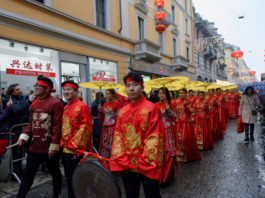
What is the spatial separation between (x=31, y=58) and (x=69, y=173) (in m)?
6.06

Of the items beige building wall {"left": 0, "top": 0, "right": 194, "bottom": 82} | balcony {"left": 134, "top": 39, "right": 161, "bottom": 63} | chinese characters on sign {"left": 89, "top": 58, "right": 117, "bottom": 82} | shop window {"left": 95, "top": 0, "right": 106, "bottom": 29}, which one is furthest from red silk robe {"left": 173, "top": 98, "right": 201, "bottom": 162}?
balcony {"left": 134, "top": 39, "right": 161, "bottom": 63}

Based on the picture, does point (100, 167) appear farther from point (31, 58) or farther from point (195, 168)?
point (31, 58)

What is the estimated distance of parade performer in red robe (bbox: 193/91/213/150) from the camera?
21.6ft

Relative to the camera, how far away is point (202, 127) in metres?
6.75

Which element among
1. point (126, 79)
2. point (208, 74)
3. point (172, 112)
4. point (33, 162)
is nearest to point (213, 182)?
point (172, 112)

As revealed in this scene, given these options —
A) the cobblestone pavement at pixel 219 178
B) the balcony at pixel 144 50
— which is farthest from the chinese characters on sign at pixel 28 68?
the balcony at pixel 144 50

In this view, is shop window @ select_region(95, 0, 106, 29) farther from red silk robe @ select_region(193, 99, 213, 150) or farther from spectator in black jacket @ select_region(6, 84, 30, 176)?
spectator in black jacket @ select_region(6, 84, 30, 176)

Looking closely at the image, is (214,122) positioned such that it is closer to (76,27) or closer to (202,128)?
(202,128)

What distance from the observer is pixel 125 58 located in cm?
1309

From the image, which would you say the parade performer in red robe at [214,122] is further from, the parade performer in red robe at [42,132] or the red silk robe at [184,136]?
the parade performer in red robe at [42,132]

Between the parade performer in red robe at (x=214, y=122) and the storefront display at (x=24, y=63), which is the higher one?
the storefront display at (x=24, y=63)

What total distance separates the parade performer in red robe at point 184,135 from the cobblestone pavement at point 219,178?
9.1 inches

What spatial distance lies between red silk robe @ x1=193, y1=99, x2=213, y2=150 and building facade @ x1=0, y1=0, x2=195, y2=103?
18.0ft

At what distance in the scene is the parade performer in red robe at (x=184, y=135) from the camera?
532 centimetres
